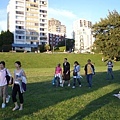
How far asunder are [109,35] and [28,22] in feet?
207

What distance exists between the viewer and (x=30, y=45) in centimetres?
11012

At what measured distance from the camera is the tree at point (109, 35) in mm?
58878

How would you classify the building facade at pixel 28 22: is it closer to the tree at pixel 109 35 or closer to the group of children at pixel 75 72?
the tree at pixel 109 35

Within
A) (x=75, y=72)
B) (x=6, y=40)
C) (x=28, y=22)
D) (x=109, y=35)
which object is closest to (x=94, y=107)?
(x=75, y=72)

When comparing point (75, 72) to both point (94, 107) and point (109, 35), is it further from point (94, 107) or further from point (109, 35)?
point (109, 35)

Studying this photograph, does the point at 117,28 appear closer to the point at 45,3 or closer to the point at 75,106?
the point at 75,106

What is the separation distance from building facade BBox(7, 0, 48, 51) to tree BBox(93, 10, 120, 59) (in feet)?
165

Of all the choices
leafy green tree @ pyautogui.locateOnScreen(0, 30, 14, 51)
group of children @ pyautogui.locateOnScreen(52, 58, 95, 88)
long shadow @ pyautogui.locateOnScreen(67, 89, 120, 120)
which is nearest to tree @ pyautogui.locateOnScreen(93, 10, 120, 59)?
leafy green tree @ pyautogui.locateOnScreen(0, 30, 14, 51)

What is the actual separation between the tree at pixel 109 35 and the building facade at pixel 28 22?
50.4 m

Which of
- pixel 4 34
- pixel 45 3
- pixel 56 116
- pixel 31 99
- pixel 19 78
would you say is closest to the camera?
pixel 56 116

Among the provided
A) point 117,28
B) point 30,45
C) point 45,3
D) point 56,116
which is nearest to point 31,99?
point 56,116

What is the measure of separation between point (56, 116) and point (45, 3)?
391ft

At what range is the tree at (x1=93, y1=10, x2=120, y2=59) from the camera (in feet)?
193

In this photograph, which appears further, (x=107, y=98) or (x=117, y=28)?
(x=117, y=28)
